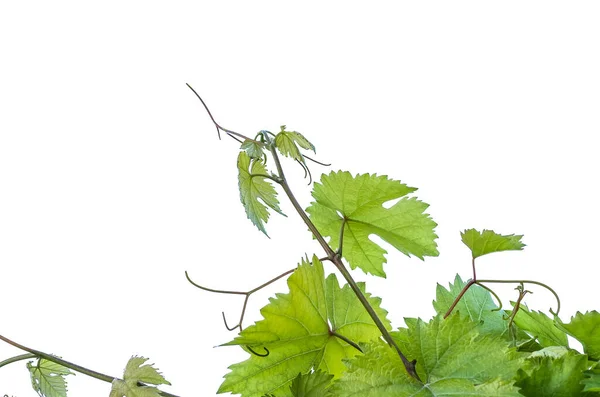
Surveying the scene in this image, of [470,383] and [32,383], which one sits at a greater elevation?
[32,383]

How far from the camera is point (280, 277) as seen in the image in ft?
1.43

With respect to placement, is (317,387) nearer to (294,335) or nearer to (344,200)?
(294,335)

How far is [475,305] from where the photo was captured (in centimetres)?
54

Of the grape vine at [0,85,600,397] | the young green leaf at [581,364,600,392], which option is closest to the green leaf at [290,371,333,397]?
the grape vine at [0,85,600,397]

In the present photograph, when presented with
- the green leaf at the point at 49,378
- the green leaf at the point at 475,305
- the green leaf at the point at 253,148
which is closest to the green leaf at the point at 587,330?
the green leaf at the point at 475,305

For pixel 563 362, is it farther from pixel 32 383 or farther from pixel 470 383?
pixel 32 383

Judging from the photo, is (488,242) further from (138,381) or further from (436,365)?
(138,381)

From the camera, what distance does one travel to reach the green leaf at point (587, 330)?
0.41 meters

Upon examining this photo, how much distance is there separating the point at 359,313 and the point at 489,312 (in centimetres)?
11

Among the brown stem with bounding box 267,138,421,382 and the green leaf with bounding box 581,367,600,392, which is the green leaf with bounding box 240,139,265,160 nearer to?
the brown stem with bounding box 267,138,421,382

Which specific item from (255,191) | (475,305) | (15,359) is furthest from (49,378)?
(475,305)

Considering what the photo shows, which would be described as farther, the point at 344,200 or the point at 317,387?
the point at 344,200

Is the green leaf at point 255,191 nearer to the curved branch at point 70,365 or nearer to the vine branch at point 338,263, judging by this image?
the vine branch at point 338,263

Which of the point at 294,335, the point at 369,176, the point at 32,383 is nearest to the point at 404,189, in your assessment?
the point at 369,176
